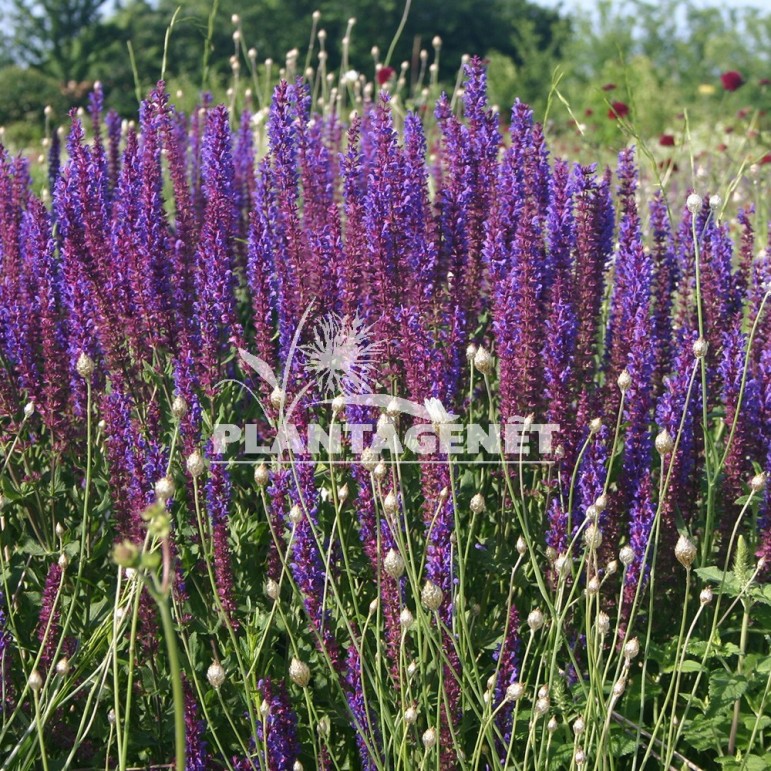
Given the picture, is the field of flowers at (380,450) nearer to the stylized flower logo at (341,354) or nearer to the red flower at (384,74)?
the stylized flower logo at (341,354)

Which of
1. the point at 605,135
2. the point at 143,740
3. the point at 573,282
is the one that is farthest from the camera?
the point at 605,135

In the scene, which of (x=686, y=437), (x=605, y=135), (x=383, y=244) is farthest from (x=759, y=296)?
(x=605, y=135)

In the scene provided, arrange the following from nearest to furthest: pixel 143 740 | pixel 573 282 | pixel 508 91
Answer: pixel 143 740
pixel 573 282
pixel 508 91

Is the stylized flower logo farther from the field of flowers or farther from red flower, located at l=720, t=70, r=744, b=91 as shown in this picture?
red flower, located at l=720, t=70, r=744, b=91

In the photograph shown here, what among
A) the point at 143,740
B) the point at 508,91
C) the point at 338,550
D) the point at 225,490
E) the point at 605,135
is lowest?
the point at 143,740

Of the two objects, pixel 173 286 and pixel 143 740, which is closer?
pixel 143 740

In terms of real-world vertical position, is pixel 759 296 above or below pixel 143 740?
above

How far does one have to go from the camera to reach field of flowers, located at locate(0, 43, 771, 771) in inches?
96.2

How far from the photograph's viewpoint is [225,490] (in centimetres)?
255

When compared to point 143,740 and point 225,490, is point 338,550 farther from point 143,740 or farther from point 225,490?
point 143,740

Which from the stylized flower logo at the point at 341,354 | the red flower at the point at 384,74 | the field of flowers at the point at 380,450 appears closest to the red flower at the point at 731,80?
the red flower at the point at 384,74

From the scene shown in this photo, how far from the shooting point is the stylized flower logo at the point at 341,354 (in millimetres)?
2760

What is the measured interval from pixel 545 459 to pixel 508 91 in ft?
81.8

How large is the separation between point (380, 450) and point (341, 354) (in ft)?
1.25
